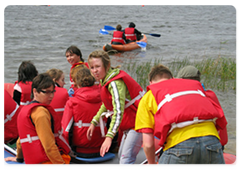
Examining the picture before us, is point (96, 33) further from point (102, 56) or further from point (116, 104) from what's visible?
point (116, 104)

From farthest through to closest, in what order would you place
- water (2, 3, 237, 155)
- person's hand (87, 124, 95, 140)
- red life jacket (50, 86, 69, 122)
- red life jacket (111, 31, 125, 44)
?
red life jacket (111, 31, 125, 44)
water (2, 3, 237, 155)
red life jacket (50, 86, 69, 122)
person's hand (87, 124, 95, 140)

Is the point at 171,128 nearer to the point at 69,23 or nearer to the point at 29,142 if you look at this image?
the point at 29,142

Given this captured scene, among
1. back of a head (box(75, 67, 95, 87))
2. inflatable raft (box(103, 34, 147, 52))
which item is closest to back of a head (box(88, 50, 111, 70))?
back of a head (box(75, 67, 95, 87))

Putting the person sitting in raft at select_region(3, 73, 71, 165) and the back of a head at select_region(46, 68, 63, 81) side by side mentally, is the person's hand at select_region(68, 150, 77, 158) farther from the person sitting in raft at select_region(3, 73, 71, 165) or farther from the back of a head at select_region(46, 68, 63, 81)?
the back of a head at select_region(46, 68, 63, 81)

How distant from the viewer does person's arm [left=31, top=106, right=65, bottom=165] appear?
2.31 metres

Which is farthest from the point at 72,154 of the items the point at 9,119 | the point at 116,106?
the point at 9,119

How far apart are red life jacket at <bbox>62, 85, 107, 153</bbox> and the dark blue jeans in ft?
Result: 3.66

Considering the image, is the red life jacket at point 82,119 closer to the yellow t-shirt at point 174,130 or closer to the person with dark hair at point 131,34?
the yellow t-shirt at point 174,130

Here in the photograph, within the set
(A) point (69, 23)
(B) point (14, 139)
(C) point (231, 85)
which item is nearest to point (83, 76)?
(B) point (14, 139)

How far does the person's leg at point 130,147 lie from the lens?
2.52 meters

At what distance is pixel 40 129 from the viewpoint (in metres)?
2.31

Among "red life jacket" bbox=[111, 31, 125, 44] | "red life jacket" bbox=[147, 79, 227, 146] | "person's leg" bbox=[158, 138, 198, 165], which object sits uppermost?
"red life jacket" bbox=[111, 31, 125, 44]

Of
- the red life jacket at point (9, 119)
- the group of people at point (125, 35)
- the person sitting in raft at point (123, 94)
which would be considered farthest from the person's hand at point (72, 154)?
the group of people at point (125, 35)

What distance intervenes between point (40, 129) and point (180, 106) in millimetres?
1135
